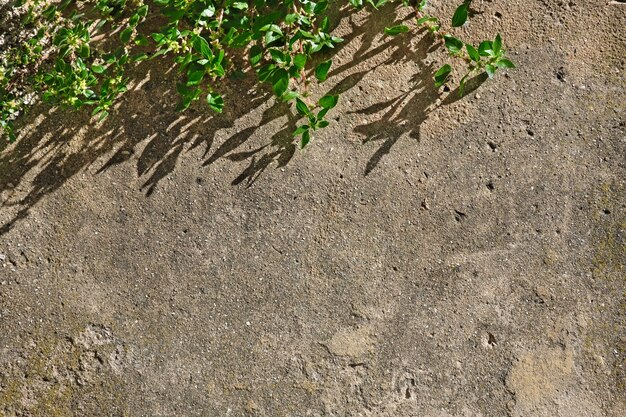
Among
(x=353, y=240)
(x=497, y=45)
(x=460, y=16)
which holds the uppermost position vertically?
(x=460, y=16)

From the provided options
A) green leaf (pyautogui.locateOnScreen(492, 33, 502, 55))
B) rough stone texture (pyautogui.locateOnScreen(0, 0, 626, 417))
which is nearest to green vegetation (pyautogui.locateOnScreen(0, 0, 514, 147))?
green leaf (pyautogui.locateOnScreen(492, 33, 502, 55))

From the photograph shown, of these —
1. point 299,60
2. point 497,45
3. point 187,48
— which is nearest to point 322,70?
point 299,60

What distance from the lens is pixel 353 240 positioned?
253cm

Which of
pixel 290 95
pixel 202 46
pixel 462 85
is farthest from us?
pixel 462 85

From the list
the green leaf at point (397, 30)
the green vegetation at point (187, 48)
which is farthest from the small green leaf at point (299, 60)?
the green leaf at point (397, 30)

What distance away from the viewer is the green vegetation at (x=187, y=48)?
2.29 metres

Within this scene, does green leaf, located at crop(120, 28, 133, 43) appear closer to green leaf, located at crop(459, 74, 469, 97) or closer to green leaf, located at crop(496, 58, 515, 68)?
green leaf, located at crop(459, 74, 469, 97)

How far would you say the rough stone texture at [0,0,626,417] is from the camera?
2502 millimetres

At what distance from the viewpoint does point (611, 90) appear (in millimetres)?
2496

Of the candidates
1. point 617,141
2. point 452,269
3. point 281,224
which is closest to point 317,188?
point 281,224

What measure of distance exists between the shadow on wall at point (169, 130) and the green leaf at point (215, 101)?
0.15 m

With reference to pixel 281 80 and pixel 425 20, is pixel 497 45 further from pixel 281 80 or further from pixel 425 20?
pixel 281 80

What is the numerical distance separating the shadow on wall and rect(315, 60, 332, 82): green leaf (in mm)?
182

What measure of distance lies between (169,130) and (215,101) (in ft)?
1.01
